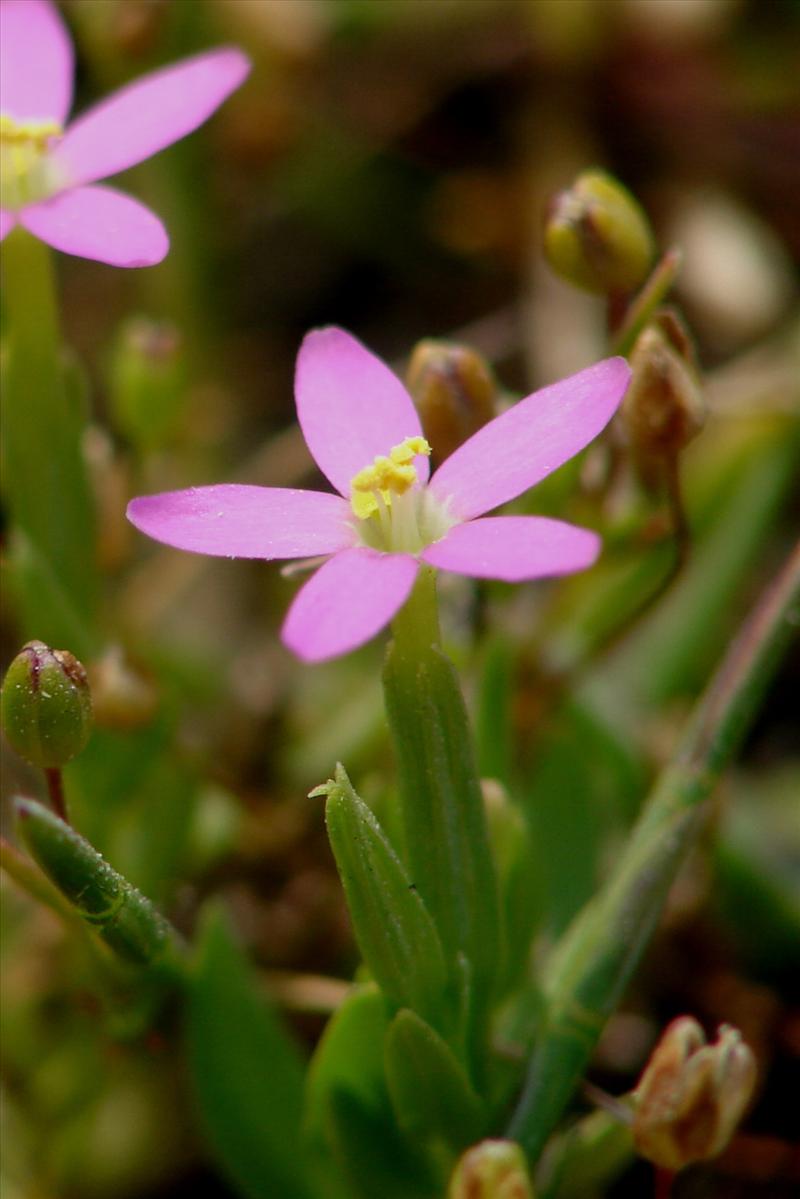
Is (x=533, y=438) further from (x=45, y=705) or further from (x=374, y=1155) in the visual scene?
(x=374, y=1155)

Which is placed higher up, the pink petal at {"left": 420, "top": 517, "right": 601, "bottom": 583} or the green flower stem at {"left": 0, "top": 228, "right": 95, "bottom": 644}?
the green flower stem at {"left": 0, "top": 228, "right": 95, "bottom": 644}

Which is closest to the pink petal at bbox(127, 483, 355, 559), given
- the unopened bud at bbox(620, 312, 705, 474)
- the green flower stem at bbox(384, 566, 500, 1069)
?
the green flower stem at bbox(384, 566, 500, 1069)

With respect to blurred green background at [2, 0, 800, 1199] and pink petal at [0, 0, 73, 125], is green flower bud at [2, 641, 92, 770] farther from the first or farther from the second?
pink petal at [0, 0, 73, 125]

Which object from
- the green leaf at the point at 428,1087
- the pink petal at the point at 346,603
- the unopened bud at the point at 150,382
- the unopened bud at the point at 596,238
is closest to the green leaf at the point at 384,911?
the green leaf at the point at 428,1087

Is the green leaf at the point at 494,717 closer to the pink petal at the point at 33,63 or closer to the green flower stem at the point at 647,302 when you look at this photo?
the green flower stem at the point at 647,302

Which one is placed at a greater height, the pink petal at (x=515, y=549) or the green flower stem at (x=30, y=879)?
the pink petal at (x=515, y=549)

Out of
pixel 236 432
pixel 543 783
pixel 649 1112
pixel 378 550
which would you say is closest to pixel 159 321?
pixel 236 432
